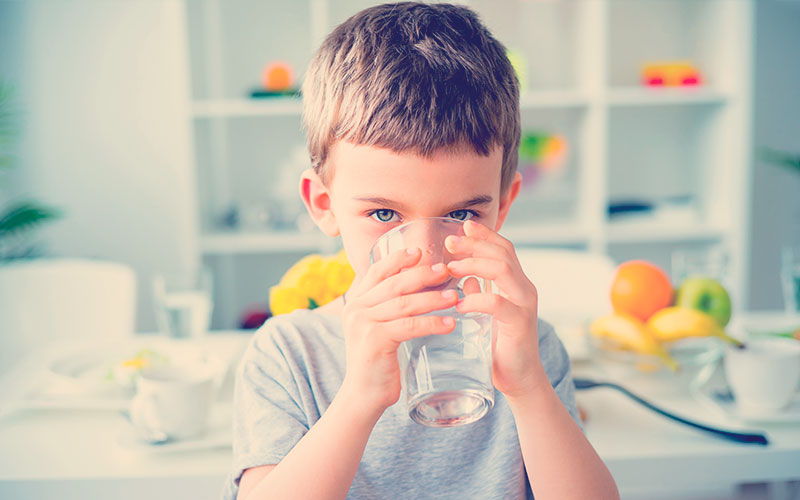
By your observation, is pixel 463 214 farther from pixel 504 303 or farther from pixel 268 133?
pixel 268 133

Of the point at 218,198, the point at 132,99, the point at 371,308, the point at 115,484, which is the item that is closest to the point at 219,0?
the point at 132,99

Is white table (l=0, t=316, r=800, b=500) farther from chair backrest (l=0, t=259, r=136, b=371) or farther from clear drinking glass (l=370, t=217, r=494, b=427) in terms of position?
chair backrest (l=0, t=259, r=136, b=371)

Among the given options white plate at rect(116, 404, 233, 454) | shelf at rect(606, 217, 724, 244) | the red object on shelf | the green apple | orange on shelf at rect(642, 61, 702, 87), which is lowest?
the red object on shelf

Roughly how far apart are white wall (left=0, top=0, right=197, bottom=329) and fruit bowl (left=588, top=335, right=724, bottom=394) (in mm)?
2273

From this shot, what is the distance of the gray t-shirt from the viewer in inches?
31.0

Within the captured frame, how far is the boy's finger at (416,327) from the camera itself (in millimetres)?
584

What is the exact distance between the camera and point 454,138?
2.29 feet

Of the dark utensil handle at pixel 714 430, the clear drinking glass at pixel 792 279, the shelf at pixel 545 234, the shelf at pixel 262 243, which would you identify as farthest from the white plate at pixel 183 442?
the shelf at pixel 545 234

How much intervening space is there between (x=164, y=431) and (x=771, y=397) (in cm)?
85

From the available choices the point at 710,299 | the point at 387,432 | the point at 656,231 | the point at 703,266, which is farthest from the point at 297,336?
the point at 656,231

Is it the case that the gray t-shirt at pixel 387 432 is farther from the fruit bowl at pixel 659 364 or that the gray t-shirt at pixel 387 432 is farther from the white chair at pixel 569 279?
the white chair at pixel 569 279

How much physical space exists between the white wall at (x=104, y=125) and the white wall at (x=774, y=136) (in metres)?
2.58

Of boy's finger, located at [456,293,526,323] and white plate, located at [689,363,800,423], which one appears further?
white plate, located at [689,363,800,423]

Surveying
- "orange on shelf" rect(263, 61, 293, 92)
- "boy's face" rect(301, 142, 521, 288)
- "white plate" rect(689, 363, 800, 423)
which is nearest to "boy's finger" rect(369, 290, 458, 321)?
"boy's face" rect(301, 142, 521, 288)
